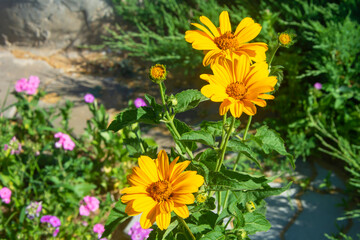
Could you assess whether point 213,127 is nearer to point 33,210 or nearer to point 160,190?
point 160,190

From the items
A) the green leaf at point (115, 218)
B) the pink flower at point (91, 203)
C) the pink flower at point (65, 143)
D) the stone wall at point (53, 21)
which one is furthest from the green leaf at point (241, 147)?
the stone wall at point (53, 21)

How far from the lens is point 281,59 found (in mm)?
2441

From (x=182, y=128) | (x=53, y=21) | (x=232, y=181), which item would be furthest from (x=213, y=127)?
(x=53, y=21)

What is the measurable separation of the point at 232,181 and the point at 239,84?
245mm

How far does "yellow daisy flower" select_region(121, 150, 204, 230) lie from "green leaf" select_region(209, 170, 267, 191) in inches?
3.4

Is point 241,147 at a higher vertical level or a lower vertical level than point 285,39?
lower

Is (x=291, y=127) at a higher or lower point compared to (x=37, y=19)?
lower

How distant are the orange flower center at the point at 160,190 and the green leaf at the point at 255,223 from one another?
0.31 m

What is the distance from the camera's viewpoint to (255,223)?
101 centimetres

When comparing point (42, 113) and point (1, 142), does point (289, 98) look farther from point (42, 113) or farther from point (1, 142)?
point (1, 142)

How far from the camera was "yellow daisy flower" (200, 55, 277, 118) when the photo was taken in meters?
0.79

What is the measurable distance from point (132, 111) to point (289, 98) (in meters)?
1.79

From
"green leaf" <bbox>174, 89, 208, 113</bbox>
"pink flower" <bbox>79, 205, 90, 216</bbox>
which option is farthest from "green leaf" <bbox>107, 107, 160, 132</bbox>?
"pink flower" <bbox>79, 205, 90, 216</bbox>

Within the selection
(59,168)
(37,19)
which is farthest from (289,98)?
(37,19)
